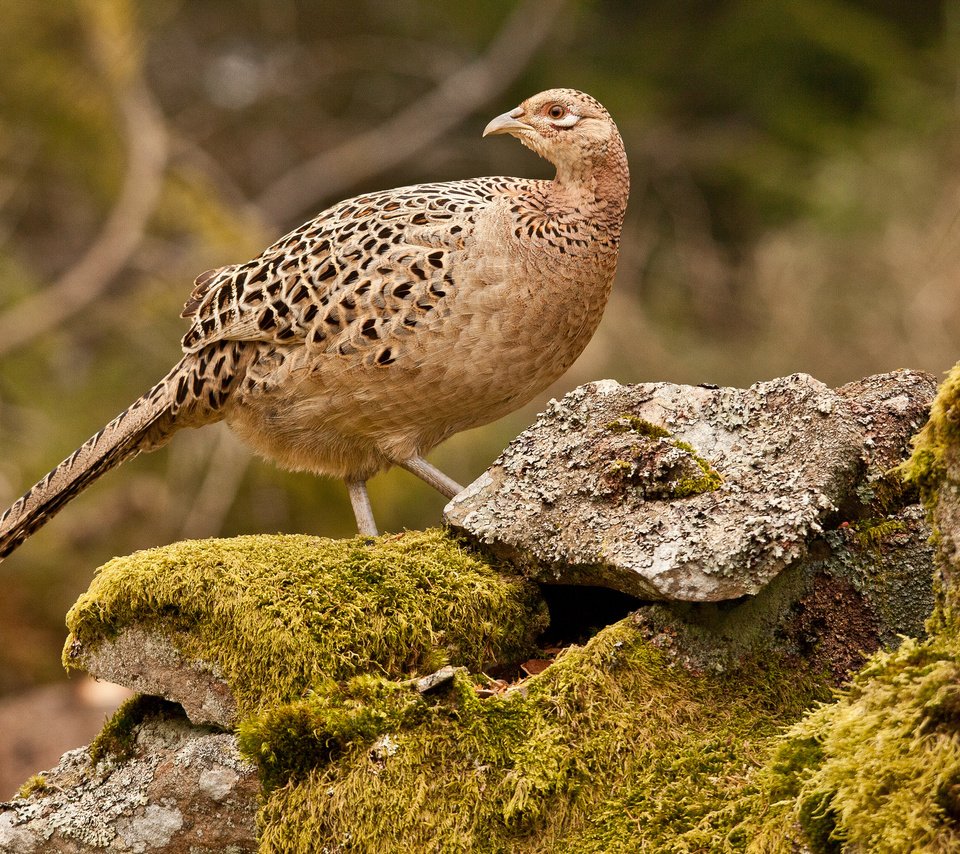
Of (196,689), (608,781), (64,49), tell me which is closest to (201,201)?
(64,49)

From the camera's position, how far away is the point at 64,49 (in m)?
11.2

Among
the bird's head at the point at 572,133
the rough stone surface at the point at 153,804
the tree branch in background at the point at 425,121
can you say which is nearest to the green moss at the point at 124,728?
the rough stone surface at the point at 153,804

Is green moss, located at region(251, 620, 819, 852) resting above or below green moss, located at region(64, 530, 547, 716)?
below

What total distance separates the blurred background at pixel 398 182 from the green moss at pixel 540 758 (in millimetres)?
5111


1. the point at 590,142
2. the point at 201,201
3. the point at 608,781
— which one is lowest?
the point at 608,781

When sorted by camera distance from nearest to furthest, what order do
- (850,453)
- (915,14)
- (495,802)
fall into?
(495,802) → (850,453) → (915,14)

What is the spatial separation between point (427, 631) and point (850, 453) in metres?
1.43

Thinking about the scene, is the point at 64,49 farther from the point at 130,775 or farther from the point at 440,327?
the point at 130,775

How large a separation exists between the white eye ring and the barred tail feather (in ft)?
7.26

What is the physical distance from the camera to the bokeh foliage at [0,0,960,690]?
38.0ft

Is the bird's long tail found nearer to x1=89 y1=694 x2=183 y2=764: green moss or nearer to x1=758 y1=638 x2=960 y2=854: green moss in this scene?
x1=89 y1=694 x2=183 y2=764: green moss

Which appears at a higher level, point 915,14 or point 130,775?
point 915,14

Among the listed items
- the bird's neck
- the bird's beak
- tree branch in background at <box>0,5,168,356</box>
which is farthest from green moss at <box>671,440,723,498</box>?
tree branch in background at <box>0,5,168,356</box>

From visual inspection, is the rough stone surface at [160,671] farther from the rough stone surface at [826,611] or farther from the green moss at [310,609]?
the rough stone surface at [826,611]
